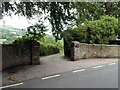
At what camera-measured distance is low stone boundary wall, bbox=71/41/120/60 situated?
33.2 feet

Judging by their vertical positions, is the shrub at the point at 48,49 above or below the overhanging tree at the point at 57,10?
below

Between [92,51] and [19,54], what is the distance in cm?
645

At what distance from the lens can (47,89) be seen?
164 inches

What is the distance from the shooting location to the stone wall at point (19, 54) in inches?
281

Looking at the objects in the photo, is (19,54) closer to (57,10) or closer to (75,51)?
(57,10)

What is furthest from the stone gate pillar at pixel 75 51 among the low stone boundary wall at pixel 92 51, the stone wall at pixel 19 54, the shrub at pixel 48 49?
the shrub at pixel 48 49

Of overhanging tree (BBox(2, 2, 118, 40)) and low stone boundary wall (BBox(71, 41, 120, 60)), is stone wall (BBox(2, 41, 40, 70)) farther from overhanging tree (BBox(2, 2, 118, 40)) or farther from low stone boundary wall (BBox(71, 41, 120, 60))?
low stone boundary wall (BBox(71, 41, 120, 60))

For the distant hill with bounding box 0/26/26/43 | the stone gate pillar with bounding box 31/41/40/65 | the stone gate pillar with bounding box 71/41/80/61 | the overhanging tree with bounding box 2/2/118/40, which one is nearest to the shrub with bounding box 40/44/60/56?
the stone gate pillar with bounding box 71/41/80/61

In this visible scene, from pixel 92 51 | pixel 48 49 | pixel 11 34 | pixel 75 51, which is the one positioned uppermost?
pixel 11 34

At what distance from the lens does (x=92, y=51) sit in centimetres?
1119

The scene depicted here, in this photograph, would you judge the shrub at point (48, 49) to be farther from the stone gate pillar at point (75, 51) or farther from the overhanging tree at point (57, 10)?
the overhanging tree at point (57, 10)

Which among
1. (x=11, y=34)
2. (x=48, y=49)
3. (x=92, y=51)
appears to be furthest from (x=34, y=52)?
(x=48, y=49)

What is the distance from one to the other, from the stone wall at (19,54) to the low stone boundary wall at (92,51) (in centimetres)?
323

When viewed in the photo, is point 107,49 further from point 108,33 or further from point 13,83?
point 13,83
